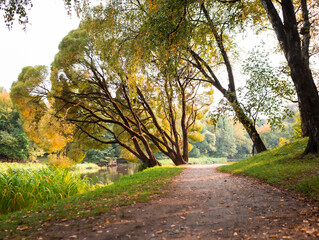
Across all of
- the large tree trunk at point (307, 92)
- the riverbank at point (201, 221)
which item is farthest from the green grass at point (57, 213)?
the large tree trunk at point (307, 92)

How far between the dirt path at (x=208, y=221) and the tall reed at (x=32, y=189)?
11.1 ft

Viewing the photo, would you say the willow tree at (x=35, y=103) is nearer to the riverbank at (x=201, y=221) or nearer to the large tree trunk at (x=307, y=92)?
the riverbank at (x=201, y=221)

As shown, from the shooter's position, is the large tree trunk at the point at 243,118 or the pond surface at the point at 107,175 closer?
the large tree trunk at the point at 243,118

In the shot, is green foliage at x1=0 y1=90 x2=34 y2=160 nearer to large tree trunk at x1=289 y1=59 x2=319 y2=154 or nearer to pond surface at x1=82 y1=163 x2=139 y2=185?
pond surface at x1=82 y1=163 x2=139 y2=185

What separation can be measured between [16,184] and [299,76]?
359 inches

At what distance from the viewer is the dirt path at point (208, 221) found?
3020mm

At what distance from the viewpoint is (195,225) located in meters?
3.40

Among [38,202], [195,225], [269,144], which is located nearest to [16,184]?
[38,202]

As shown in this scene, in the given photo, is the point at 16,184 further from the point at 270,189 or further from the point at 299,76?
the point at 299,76

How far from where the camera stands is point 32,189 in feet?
21.7

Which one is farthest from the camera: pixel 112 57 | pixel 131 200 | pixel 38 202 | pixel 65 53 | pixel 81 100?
pixel 81 100

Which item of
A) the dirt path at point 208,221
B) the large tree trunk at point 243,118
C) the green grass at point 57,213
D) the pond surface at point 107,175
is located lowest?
the pond surface at point 107,175

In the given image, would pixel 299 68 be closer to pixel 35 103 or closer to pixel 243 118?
pixel 243 118

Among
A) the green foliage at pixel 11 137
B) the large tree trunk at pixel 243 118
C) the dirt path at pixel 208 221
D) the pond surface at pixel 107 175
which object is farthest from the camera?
the green foliage at pixel 11 137
